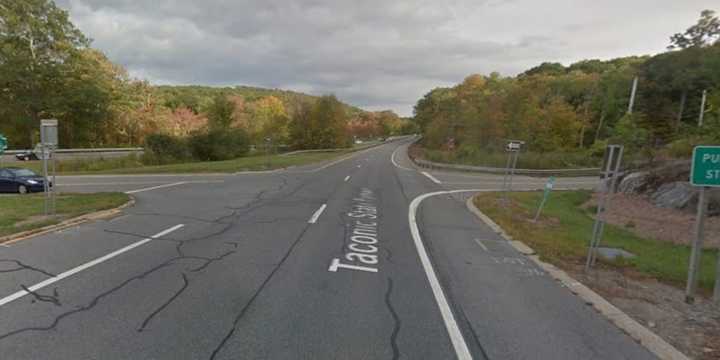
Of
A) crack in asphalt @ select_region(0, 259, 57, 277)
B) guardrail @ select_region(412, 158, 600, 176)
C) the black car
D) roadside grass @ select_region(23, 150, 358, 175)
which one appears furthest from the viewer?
guardrail @ select_region(412, 158, 600, 176)

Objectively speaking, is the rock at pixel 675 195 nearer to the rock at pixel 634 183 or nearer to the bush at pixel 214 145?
the rock at pixel 634 183

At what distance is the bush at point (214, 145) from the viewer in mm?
35438

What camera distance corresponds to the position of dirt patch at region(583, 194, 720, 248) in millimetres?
8844

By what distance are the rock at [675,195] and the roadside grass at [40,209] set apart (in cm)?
1864

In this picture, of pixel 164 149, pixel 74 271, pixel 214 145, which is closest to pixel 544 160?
pixel 74 271

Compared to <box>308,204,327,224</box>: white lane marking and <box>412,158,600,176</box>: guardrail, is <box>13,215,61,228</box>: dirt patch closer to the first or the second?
<box>308,204,327,224</box>: white lane marking

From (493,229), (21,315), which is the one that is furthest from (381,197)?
(21,315)

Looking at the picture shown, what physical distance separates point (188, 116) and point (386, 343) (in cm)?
6400

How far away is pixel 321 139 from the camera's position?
61.0 metres

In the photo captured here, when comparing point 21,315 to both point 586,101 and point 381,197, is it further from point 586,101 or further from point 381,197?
point 586,101

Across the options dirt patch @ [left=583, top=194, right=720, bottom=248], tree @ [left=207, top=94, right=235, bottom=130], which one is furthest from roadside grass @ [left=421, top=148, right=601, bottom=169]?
tree @ [left=207, top=94, right=235, bottom=130]

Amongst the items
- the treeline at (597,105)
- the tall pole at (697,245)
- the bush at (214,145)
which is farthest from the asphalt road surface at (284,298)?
the bush at (214,145)

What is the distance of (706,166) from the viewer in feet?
13.9

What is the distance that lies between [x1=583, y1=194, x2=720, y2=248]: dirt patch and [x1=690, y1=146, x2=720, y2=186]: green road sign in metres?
5.63
